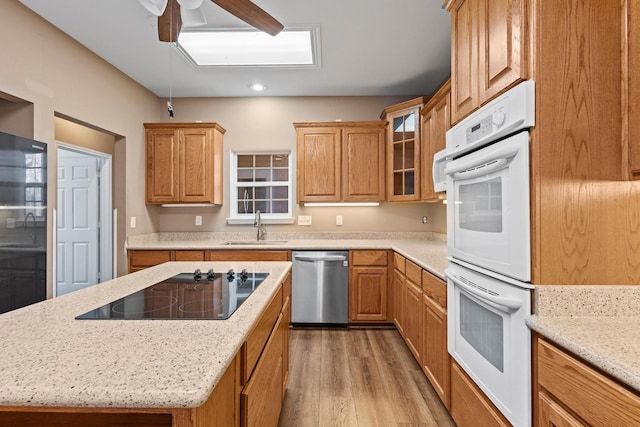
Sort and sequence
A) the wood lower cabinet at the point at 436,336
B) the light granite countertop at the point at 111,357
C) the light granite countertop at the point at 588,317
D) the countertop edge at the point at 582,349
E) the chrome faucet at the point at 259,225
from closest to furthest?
1. the light granite countertop at the point at 111,357
2. the countertop edge at the point at 582,349
3. the light granite countertop at the point at 588,317
4. the wood lower cabinet at the point at 436,336
5. the chrome faucet at the point at 259,225

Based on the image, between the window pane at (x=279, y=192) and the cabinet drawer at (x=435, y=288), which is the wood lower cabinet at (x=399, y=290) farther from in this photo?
the window pane at (x=279, y=192)

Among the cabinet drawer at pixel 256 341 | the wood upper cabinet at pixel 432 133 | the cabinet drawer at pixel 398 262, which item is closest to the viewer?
the cabinet drawer at pixel 256 341

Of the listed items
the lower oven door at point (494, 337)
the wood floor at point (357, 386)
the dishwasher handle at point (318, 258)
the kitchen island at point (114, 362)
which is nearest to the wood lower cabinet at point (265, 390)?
the kitchen island at point (114, 362)

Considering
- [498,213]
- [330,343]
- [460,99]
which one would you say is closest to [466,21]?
[460,99]

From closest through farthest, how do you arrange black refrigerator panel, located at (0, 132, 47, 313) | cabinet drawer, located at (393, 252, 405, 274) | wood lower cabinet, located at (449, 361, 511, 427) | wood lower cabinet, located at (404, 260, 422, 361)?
wood lower cabinet, located at (449, 361, 511, 427)
black refrigerator panel, located at (0, 132, 47, 313)
wood lower cabinet, located at (404, 260, 422, 361)
cabinet drawer, located at (393, 252, 405, 274)

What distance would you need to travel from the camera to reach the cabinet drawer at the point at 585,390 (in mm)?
765

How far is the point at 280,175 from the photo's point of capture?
4273mm

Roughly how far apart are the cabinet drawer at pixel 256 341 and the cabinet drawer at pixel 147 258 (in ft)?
7.68

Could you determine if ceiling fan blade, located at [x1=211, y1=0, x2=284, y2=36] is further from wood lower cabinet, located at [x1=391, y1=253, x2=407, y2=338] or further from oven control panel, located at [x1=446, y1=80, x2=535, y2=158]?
wood lower cabinet, located at [x1=391, y1=253, x2=407, y2=338]

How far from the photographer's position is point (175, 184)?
385 centimetres

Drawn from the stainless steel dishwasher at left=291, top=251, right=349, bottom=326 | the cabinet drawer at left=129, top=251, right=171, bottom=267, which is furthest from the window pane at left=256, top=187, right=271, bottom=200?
the cabinet drawer at left=129, top=251, right=171, bottom=267

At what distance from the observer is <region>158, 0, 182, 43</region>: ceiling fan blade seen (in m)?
2.00

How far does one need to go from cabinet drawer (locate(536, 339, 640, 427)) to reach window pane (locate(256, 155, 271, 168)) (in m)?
3.62

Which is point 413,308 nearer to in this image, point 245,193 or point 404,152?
point 404,152
